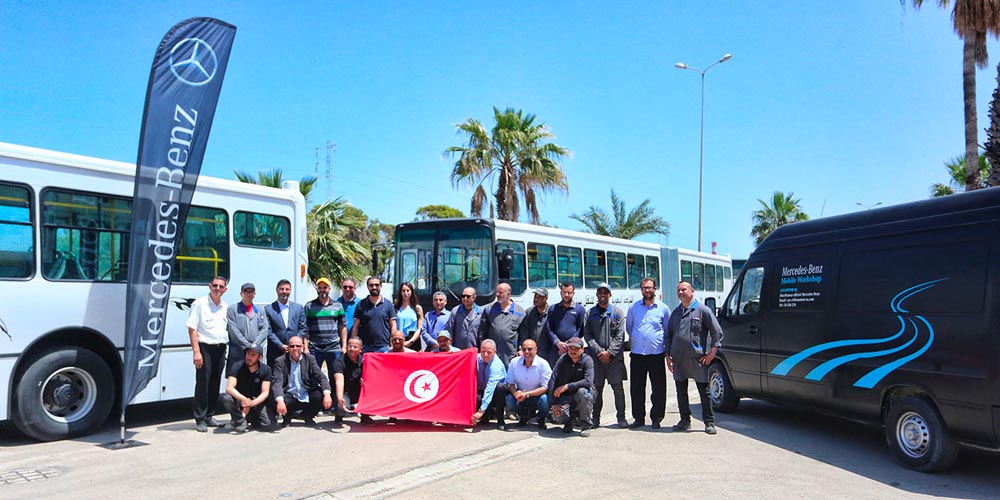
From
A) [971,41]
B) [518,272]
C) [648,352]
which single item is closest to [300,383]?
[648,352]

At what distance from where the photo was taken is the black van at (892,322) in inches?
246

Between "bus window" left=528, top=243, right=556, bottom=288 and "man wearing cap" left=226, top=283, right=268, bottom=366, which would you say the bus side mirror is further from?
"man wearing cap" left=226, top=283, right=268, bottom=366

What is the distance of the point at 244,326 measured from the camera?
8.65 m

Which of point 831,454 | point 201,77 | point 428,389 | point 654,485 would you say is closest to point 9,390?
point 201,77

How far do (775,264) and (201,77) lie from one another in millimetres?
7504

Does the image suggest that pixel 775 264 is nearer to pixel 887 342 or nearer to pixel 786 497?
pixel 887 342

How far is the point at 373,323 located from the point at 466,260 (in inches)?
201

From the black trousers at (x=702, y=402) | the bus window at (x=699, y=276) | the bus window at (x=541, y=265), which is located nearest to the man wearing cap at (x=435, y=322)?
the black trousers at (x=702, y=402)

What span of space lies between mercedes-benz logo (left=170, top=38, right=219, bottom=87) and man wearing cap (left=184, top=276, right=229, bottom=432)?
7.98 feet

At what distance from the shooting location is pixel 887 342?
23.4 ft

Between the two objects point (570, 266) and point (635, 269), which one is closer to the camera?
point (570, 266)

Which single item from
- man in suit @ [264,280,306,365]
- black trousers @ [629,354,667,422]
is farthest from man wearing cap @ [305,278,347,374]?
black trousers @ [629,354,667,422]

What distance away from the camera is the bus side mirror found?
563 inches

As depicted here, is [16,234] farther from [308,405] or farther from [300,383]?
[308,405]
